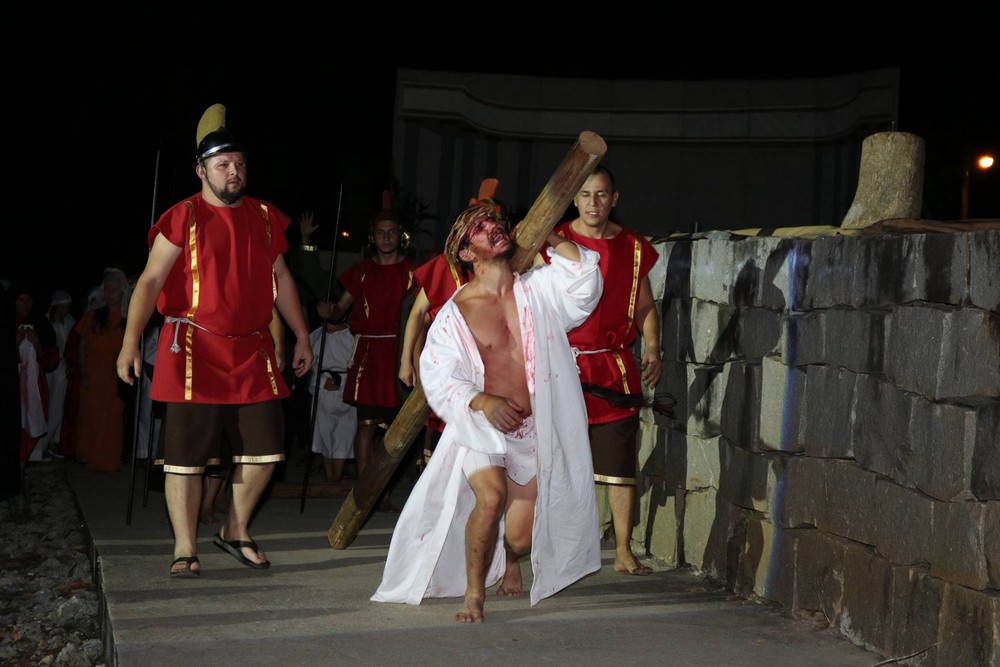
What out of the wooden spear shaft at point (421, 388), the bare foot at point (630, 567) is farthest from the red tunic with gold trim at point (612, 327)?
the bare foot at point (630, 567)

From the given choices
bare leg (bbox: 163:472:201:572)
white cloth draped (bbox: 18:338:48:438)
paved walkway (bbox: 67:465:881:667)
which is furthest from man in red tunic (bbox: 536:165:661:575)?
white cloth draped (bbox: 18:338:48:438)

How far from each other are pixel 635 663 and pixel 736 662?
1.14 ft

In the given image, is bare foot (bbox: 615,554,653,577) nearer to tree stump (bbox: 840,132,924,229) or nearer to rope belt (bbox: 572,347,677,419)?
rope belt (bbox: 572,347,677,419)

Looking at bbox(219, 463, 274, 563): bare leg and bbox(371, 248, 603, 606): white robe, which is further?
bbox(219, 463, 274, 563): bare leg

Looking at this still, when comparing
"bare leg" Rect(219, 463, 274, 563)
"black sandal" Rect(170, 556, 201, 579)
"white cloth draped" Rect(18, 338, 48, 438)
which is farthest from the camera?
"white cloth draped" Rect(18, 338, 48, 438)

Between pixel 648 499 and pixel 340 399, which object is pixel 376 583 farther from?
pixel 340 399

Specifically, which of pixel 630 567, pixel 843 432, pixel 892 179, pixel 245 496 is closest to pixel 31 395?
pixel 245 496

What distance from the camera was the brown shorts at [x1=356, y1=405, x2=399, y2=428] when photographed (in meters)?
8.41

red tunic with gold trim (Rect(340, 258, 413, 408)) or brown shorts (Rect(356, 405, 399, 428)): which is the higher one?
red tunic with gold trim (Rect(340, 258, 413, 408))

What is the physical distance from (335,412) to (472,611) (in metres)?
5.28

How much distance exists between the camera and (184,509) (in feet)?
19.1

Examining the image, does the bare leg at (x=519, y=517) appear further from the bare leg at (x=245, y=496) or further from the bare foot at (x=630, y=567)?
the bare leg at (x=245, y=496)

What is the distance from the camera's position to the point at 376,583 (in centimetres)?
569

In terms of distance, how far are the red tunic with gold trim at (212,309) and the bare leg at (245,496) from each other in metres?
0.33
